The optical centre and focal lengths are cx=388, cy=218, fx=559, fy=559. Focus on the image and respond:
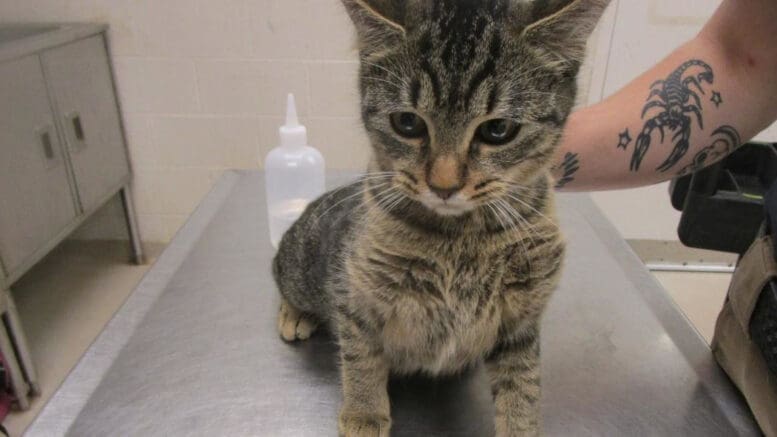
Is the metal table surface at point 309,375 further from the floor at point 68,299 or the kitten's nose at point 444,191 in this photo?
the floor at point 68,299

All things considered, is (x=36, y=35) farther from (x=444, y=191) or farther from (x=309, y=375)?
(x=444, y=191)

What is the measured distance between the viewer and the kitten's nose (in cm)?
59

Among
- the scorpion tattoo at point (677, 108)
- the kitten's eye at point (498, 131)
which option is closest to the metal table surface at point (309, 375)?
the scorpion tattoo at point (677, 108)

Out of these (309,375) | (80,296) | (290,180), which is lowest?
(80,296)

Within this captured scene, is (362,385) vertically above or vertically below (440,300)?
below

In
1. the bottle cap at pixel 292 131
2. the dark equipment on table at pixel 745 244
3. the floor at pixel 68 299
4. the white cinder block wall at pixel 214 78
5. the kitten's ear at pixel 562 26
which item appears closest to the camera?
the kitten's ear at pixel 562 26

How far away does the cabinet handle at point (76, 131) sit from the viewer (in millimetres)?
1715

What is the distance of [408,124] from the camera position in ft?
2.03

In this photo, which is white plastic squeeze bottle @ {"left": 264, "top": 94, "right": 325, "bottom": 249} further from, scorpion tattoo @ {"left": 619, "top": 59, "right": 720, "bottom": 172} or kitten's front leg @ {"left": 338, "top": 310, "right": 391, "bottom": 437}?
scorpion tattoo @ {"left": 619, "top": 59, "right": 720, "bottom": 172}

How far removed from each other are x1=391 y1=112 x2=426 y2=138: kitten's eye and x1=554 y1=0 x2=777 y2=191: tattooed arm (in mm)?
332

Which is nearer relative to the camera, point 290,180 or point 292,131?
point 292,131

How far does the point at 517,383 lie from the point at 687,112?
544 mm

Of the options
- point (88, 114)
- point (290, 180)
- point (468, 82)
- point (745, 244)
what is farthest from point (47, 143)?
point (745, 244)

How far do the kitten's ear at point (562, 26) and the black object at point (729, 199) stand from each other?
478mm
